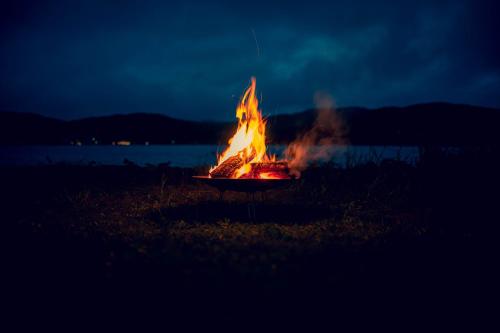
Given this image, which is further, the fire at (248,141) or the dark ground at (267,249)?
the fire at (248,141)

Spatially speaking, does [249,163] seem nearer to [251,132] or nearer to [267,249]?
[251,132]

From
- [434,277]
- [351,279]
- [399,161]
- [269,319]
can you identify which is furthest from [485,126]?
[269,319]

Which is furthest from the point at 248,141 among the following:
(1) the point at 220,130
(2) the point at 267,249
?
(1) the point at 220,130

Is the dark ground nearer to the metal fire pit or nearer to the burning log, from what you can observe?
the metal fire pit

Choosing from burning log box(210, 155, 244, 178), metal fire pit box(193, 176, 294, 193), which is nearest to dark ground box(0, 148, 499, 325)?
metal fire pit box(193, 176, 294, 193)

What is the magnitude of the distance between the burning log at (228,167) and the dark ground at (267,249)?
0.76 metres

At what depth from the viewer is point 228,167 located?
7.29 meters

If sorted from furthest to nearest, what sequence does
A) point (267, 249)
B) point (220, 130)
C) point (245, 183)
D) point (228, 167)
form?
point (220, 130), point (228, 167), point (245, 183), point (267, 249)

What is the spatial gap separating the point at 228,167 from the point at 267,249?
250 centimetres

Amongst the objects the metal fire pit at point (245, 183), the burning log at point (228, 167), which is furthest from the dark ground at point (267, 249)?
the burning log at point (228, 167)

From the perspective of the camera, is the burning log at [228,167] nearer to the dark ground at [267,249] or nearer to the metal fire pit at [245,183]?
the metal fire pit at [245,183]

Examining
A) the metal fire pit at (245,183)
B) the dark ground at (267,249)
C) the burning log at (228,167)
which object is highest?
the burning log at (228,167)

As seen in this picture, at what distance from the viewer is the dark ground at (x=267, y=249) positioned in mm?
3727

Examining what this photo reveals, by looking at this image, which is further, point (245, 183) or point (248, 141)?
point (248, 141)
